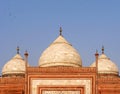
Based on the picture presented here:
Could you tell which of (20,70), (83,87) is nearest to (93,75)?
(83,87)

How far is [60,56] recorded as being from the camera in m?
19.4

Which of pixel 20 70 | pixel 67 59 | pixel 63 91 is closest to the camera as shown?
pixel 63 91

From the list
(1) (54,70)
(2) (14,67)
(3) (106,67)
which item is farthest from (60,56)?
(2) (14,67)

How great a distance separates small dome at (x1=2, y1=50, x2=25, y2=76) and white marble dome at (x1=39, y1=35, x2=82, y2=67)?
2721 millimetres

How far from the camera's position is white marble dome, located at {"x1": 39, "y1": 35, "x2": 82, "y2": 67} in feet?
63.3

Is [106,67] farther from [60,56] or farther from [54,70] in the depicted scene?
[54,70]

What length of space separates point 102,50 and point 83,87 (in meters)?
6.00

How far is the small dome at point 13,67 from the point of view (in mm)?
22344

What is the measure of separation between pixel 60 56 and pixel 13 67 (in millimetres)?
3963

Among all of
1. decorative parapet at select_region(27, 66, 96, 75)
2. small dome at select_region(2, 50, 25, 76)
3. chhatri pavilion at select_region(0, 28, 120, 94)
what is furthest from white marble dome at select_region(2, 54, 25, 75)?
decorative parapet at select_region(27, 66, 96, 75)

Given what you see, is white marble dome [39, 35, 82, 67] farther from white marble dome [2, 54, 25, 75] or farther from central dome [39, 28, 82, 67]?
white marble dome [2, 54, 25, 75]

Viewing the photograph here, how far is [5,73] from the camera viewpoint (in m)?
22.6

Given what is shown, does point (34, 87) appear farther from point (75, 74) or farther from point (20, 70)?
point (20, 70)

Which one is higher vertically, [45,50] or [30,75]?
[45,50]
